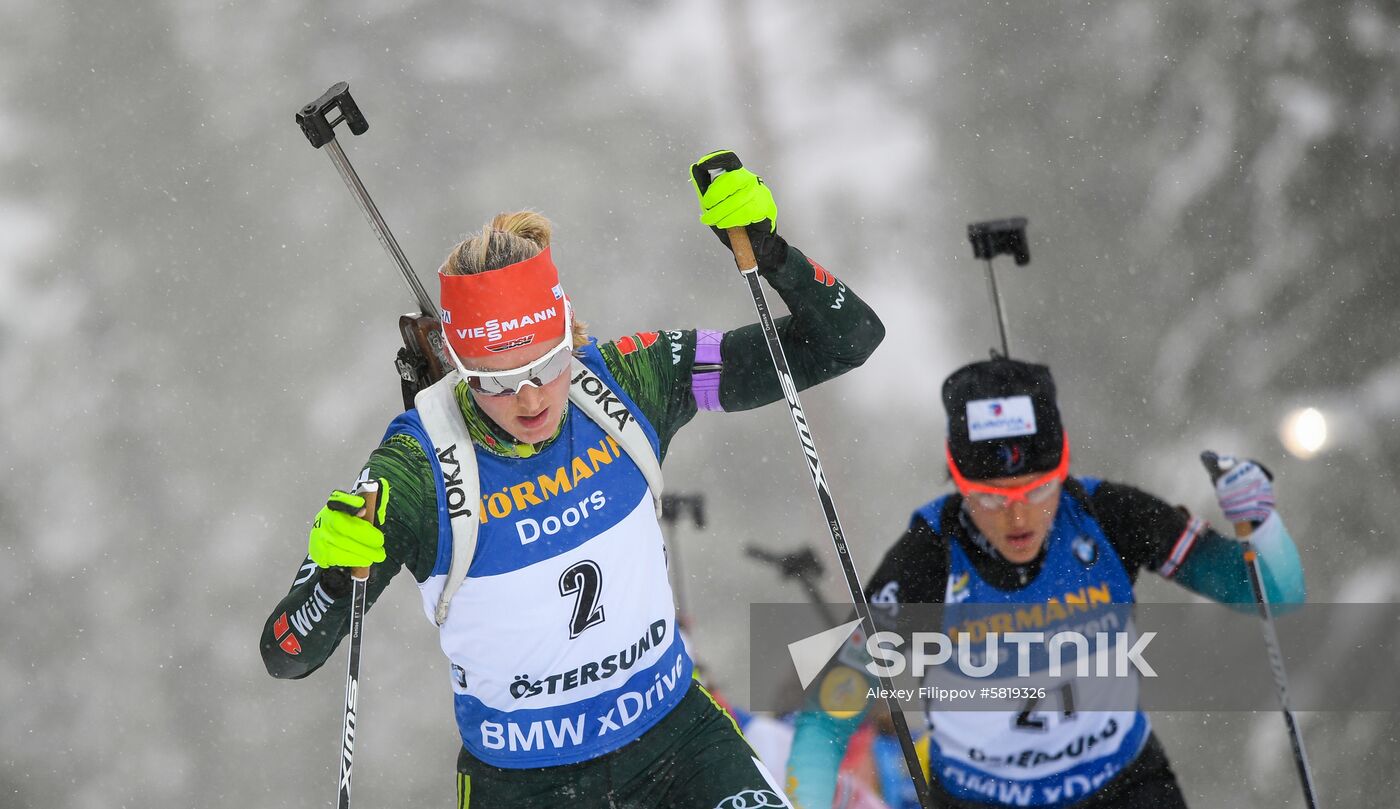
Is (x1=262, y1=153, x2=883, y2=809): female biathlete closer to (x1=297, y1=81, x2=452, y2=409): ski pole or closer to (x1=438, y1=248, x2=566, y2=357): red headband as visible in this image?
(x1=438, y1=248, x2=566, y2=357): red headband

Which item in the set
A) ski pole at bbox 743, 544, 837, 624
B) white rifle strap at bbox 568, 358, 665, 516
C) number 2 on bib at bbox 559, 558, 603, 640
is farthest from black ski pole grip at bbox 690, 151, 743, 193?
ski pole at bbox 743, 544, 837, 624

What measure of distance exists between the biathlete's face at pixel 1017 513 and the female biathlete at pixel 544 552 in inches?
28.3

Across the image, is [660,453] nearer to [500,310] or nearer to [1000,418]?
[500,310]

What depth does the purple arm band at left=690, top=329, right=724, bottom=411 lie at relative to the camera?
10.3ft

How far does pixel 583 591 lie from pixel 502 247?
76cm

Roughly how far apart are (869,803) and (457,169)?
14.0 feet

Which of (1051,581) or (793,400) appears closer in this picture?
(793,400)

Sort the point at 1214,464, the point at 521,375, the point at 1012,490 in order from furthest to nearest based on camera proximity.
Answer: the point at 1214,464, the point at 1012,490, the point at 521,375

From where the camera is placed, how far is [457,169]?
7.16 m

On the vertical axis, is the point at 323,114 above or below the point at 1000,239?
above

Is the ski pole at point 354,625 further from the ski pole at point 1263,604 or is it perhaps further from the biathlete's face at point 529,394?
the ski pole at point 1263,604

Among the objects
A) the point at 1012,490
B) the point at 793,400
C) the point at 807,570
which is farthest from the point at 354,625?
the point at 807,570

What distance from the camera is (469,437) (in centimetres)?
284

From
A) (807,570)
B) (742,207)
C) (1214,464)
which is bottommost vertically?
(807,570)
